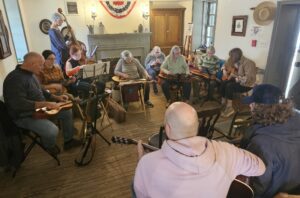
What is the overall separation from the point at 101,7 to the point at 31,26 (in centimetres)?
181

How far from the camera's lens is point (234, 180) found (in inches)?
40.8

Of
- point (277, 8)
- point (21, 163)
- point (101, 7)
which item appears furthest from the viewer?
point (101, 7)

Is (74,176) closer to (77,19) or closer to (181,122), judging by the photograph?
(181,122)

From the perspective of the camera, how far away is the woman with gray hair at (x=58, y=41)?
3850mm

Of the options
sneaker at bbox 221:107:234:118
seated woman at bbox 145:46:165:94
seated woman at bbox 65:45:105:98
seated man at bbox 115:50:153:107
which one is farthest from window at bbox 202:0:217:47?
seated woman at bbox 65:45:105:98

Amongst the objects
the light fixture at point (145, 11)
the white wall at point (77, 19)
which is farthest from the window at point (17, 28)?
the light fixture at point (145, 11)

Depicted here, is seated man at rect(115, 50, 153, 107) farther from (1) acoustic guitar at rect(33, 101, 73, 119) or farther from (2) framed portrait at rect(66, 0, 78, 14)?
(2) framed portrait at rect(66, 0, 78, 14)

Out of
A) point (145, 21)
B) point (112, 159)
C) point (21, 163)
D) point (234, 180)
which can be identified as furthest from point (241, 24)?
point (21, 163)

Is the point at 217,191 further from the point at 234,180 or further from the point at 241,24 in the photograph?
the point at 241,24

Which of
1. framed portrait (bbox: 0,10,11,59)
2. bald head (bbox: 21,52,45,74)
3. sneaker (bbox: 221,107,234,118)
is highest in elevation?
framed portrait (bbox: 0,10,11,59)

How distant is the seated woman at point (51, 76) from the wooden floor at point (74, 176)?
821 millimetres

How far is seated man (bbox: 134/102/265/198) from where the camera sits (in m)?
0.93

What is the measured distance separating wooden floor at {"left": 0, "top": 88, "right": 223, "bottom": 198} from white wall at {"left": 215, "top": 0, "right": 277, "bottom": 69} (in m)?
2.89

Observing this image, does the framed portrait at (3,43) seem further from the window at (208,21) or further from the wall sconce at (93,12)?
the window at (208,21)
